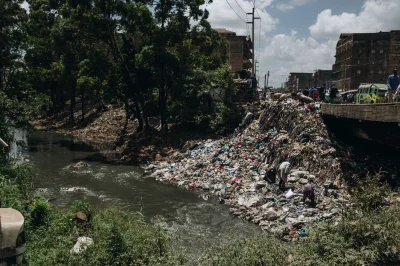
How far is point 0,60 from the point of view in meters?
18.8

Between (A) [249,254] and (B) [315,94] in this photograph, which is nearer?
(A) [249,254]

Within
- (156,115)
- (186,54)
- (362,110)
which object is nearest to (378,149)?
(362,110)

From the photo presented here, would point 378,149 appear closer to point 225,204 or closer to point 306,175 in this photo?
point 306,175

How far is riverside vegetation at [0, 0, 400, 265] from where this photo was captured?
21.0ft

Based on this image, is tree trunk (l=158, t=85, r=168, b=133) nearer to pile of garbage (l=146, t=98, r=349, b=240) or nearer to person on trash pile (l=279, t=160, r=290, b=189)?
pile of garbage (l=146, t=98, r=349, b=240)

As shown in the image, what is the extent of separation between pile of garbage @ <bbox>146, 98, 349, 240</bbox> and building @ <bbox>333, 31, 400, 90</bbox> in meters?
39.5

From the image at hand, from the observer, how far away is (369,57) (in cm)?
5166

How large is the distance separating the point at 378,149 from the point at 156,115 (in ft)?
58.2

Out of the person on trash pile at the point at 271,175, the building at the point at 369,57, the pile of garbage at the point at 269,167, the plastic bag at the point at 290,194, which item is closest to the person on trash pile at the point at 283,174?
the pile of garbage at the point at 269,167

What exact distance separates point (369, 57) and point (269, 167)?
4523 cm

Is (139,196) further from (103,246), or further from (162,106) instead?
(162,106)

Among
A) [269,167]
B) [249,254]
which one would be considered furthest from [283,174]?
[249,254]

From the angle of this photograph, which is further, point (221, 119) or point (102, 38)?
point (102, 38)

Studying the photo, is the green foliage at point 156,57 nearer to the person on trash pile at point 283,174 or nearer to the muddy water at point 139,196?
the muddy water at point 139,196
